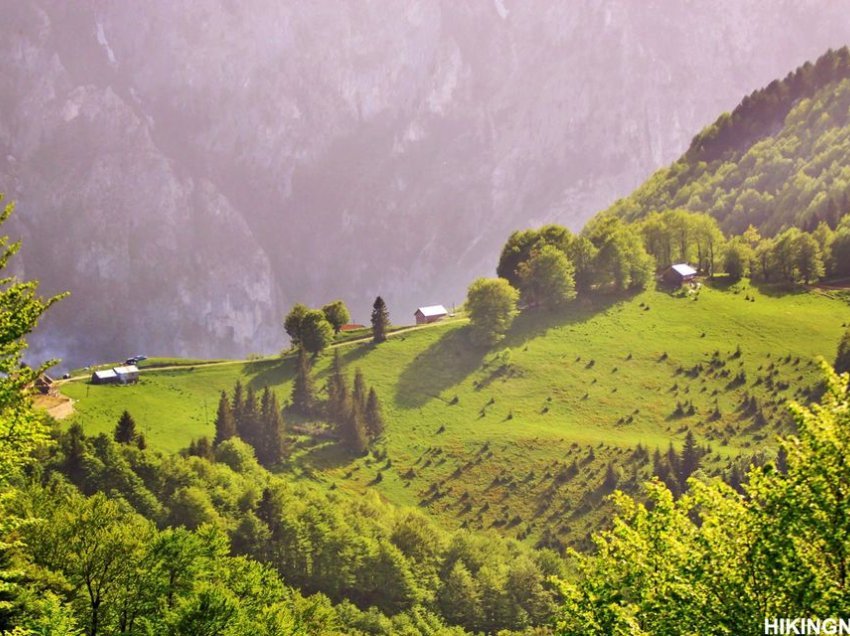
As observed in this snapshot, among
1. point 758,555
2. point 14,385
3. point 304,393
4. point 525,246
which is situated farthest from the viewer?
point 525,246

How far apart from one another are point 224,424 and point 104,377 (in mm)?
29812

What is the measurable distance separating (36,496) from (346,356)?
86.8 metres

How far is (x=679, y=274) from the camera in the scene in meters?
150

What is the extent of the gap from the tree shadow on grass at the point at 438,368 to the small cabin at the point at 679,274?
46287 millimetres

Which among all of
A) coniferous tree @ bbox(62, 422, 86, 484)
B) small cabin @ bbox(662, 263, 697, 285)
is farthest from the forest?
small cabin @ bbox(662, 263, 697, 285)

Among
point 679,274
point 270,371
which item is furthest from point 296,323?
point 679,274

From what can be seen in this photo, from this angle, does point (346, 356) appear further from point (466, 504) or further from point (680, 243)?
point (680, 243)

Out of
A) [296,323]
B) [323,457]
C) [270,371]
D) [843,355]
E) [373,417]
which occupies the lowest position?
[323,457]

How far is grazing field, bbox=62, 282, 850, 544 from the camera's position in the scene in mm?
94812

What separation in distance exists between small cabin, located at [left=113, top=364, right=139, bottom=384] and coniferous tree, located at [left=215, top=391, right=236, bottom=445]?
2580 centimetres

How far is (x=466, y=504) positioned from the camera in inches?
3676

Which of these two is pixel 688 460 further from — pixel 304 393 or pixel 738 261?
pixel 738 261

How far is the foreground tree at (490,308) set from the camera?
134125mm

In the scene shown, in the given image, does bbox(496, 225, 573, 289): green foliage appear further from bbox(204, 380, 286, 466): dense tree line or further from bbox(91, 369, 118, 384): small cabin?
bbox(91, 369, 118, 384): small cabin
